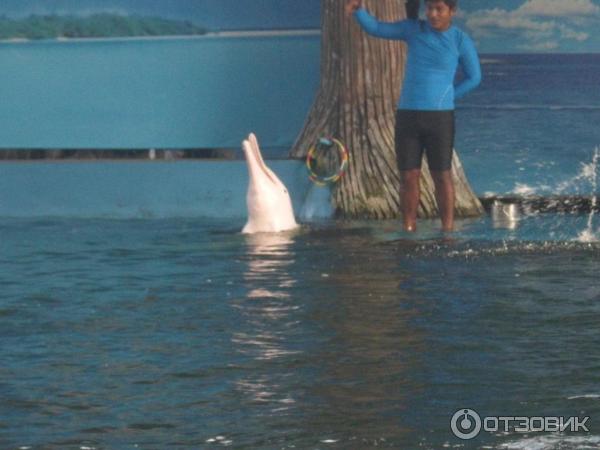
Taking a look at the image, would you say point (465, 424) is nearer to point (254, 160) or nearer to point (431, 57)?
point (431, 57)

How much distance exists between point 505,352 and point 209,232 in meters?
5.72

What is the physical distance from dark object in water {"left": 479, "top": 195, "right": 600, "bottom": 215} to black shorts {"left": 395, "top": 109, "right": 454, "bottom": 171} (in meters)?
1.76

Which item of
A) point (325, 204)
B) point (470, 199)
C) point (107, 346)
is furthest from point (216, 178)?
point (107, 346)

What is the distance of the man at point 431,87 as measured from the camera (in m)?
13.1

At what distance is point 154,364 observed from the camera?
26.3ft

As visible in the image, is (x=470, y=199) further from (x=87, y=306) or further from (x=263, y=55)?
(x=87, y=306)

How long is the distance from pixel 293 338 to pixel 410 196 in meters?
4.99

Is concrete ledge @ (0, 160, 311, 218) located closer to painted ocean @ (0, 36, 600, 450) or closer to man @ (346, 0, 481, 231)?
painted ocean @ (0, 36, 600, 450)

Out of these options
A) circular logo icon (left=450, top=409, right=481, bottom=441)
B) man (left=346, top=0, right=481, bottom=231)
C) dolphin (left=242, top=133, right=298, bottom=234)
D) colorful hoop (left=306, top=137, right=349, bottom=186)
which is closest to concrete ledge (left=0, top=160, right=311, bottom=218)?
colorful hoop (left=306, top=137, right=349, bottom=186)

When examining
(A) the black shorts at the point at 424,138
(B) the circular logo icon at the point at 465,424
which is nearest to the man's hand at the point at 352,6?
(A) the black shorts at the point at 424,138

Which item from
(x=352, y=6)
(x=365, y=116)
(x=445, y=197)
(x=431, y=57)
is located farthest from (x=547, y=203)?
(x=352, y=6)

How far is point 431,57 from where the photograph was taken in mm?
13164

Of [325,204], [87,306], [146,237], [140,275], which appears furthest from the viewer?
[325,204]

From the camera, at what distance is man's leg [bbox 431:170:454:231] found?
13.4 m
